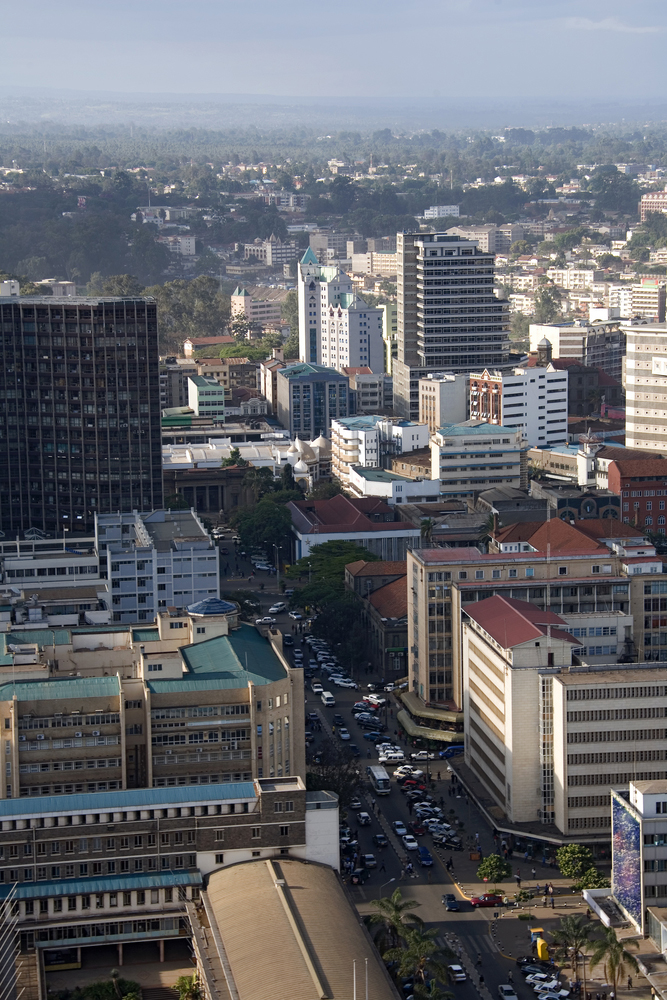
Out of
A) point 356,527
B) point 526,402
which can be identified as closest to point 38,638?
point 356,527

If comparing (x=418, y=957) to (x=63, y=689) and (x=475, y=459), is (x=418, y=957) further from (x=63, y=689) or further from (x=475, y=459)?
(x=475, y=459)

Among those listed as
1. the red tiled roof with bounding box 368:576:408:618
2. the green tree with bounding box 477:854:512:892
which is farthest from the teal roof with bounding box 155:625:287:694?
the red tiled roof with bounding box 368:576:408:618

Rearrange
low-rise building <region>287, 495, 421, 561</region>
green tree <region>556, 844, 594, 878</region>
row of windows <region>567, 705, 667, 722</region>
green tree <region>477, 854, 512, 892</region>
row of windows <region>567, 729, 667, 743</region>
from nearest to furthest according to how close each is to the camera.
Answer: green tree <region>477, 854, 512, 892</region>
green tree <region>556, 844, 594, 878</region>
row of windows <region>567, 705, 667, 722</region>
row of windows <region>567, 729, 667, 743</region>
low-rise building <region>287, 495, 421, 561</region>

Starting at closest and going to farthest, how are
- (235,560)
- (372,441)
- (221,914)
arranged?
(221,914) < (235,560) < (372,441)

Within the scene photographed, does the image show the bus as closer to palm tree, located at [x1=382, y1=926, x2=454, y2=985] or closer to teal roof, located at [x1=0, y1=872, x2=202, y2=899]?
teal roof, located at [x1=0, y1=872, x2=202, y2=899]

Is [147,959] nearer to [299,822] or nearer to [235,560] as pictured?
[299,822]

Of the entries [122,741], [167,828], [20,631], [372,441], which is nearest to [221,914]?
[167,828]
